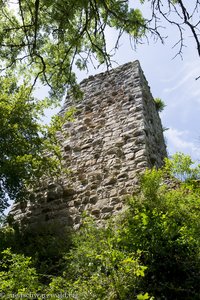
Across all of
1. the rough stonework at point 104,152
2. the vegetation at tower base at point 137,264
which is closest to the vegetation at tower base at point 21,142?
the rough stonework at point 104,152

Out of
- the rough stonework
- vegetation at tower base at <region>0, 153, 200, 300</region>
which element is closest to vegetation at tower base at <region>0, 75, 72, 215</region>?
the rough stonework

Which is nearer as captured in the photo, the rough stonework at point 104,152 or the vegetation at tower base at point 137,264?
the vegetation at tower base at point 137,264

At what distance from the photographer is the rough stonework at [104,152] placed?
5789 millimetres

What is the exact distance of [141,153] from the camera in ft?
19.4

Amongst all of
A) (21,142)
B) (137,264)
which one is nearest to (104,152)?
(21,142)

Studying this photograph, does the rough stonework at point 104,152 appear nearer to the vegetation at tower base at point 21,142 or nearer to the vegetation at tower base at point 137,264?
the vegetation at tower base at point 21,142

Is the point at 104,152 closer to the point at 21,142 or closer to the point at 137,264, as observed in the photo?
the point at 21,142

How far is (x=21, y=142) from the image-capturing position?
594 cm

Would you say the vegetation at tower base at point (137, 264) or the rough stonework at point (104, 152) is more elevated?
the rough stonework at point (104, 152)

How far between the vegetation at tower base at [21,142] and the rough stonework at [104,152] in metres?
Result: 0.43

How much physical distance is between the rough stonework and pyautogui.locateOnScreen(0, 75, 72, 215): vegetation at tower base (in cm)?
43

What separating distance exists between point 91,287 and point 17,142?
323 cm

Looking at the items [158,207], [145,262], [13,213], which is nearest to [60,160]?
[13,213]

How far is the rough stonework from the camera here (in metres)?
5.79
